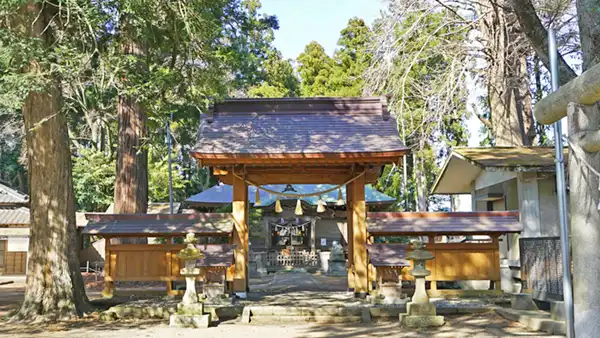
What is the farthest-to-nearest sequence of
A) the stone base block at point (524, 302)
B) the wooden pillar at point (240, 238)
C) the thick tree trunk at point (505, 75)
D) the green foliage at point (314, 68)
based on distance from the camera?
1. the green foliage at point (314, 68)
2. the thick tree trunk at point (505, 75)
3. the wooden pillar at point (240, 238)
4. the stone base block at point (524, 302)

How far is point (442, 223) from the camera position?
37.7 ft

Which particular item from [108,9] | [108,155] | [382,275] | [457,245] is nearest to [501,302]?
[457,245]

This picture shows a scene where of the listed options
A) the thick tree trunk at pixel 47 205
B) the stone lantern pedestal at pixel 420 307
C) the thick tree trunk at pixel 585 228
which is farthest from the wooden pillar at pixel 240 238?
the thick tree trunk at pixel 585 228

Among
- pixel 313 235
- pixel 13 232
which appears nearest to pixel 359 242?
pixel 313 235

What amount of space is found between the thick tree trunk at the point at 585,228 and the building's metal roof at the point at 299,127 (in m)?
5.81

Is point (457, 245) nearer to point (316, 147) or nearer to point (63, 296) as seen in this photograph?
point (316, 147)

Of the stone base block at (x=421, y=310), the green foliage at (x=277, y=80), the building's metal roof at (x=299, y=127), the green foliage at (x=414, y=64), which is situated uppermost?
the green foliage at (x=277, y=80)

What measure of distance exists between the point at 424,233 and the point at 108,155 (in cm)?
1943

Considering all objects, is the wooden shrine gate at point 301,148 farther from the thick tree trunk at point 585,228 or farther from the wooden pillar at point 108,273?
the thick tree trunk at point 585,228

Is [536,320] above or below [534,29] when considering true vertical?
below

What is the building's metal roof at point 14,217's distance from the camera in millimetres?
24188

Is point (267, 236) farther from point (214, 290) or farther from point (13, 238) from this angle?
point (214, 290)

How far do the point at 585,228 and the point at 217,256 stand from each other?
24.7 ft

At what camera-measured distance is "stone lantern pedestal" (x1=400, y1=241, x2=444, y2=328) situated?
895cm
